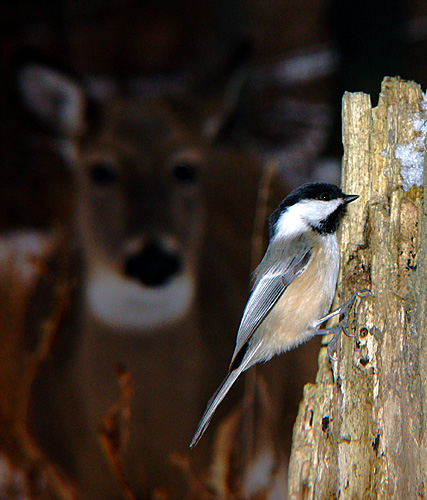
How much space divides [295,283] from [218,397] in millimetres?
315

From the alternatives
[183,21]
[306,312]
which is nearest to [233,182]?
[183,21]

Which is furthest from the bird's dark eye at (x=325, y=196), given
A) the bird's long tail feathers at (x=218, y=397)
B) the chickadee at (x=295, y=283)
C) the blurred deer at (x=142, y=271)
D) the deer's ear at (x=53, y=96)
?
the deer's ear at (x=53, y=96)

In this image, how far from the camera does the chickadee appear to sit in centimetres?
114

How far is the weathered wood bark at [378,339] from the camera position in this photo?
918 millimetres

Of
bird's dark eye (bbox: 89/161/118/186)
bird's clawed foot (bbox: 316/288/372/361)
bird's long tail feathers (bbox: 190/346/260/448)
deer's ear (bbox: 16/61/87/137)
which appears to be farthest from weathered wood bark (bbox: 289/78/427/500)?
deer's ear (bbox: 16/61/87/137)

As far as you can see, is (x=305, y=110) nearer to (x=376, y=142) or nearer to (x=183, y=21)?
(x=183, y=21)

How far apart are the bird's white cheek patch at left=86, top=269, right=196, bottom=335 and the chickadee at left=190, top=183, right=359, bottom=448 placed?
2.77ft

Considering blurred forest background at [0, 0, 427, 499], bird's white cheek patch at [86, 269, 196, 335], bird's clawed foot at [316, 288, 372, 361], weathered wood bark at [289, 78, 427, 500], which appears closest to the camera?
weathered wood bark at [289, 78, 427, 500]

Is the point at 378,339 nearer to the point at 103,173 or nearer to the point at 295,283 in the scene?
the point at 295,283

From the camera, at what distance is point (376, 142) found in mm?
1050

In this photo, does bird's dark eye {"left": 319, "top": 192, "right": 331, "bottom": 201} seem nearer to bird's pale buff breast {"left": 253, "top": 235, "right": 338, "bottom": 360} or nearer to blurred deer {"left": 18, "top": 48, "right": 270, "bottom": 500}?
bird's pale buff breast {"left": 253, "top": 235, "right": 338, "bottom": 360}

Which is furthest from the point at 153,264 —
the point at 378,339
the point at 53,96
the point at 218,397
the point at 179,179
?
the point at 378,339

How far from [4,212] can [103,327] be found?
61 centimetres

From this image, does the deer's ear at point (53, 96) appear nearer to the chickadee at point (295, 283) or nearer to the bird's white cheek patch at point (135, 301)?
the bird's white cheek patch at point (135, 301)
